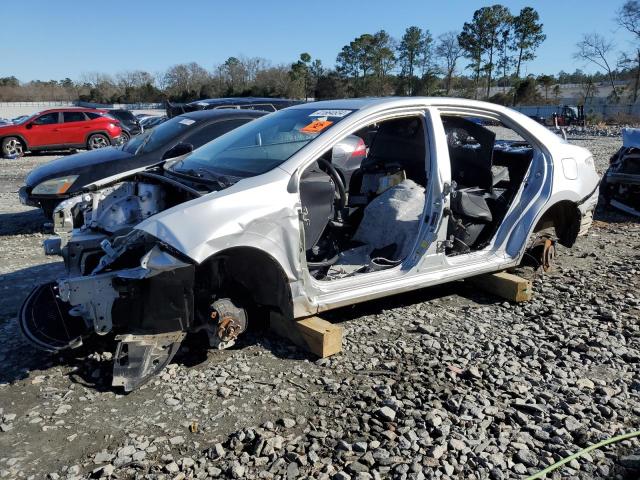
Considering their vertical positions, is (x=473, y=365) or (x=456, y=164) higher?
(x=456, y=164)

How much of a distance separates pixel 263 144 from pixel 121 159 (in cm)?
378

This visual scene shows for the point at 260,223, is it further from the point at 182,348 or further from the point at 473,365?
the point at 473,365

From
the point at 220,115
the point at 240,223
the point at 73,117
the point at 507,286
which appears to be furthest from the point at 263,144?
the point at 73,117

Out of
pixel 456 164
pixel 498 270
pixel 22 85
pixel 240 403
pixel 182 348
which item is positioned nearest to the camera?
pixel 240 403

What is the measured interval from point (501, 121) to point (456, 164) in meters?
0.56

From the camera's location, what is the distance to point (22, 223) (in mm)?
7961

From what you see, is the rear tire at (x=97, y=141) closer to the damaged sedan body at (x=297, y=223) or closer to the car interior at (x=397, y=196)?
the damaged sedan body at (x=297, y=223)

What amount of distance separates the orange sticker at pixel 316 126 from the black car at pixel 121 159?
3374mm

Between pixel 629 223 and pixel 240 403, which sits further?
pixel 629 223

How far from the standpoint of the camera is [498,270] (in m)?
4.61

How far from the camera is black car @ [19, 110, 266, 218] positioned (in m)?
6.88

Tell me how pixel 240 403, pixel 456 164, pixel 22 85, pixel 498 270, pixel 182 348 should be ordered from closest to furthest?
pixel 240 403 < pixel 182 348 < pixel 498 270 < pixel 456 164 < pixel 22 85

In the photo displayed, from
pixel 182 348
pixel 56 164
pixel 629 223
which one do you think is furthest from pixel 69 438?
pixel 629 223

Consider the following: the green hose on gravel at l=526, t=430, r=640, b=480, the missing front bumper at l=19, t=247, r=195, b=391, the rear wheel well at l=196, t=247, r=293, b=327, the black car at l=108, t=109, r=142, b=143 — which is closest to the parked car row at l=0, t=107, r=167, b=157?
the black car at l=108, t=109, r=142, b=143
